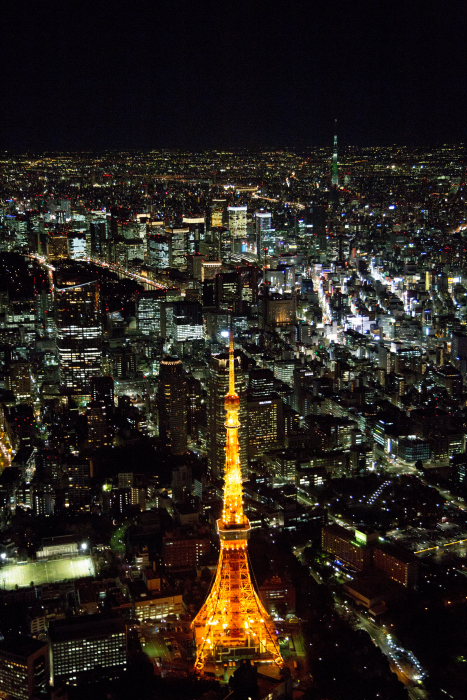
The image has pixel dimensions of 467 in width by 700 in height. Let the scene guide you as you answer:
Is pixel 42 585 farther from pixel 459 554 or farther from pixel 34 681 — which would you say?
pixel 459 554

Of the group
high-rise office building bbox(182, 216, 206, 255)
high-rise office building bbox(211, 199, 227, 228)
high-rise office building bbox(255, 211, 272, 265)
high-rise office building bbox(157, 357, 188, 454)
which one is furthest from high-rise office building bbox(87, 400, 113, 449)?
high-rise office building bbox(211, 199, 227, 228)

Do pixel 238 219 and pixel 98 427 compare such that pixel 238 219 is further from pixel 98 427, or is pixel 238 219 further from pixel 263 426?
pixel 263 426

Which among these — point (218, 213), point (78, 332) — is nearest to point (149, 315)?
point (78, 332)

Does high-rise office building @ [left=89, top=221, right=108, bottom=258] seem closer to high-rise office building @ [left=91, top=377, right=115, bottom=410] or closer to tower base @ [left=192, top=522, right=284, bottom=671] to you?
high-rise office building @ [left=91, top=377, right=115, bottom=410]

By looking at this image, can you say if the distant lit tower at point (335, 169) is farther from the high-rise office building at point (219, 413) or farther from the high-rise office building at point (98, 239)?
the high-rise office building at point (219, 413)

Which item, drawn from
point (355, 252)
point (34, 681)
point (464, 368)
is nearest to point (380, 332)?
point (464, 368)
